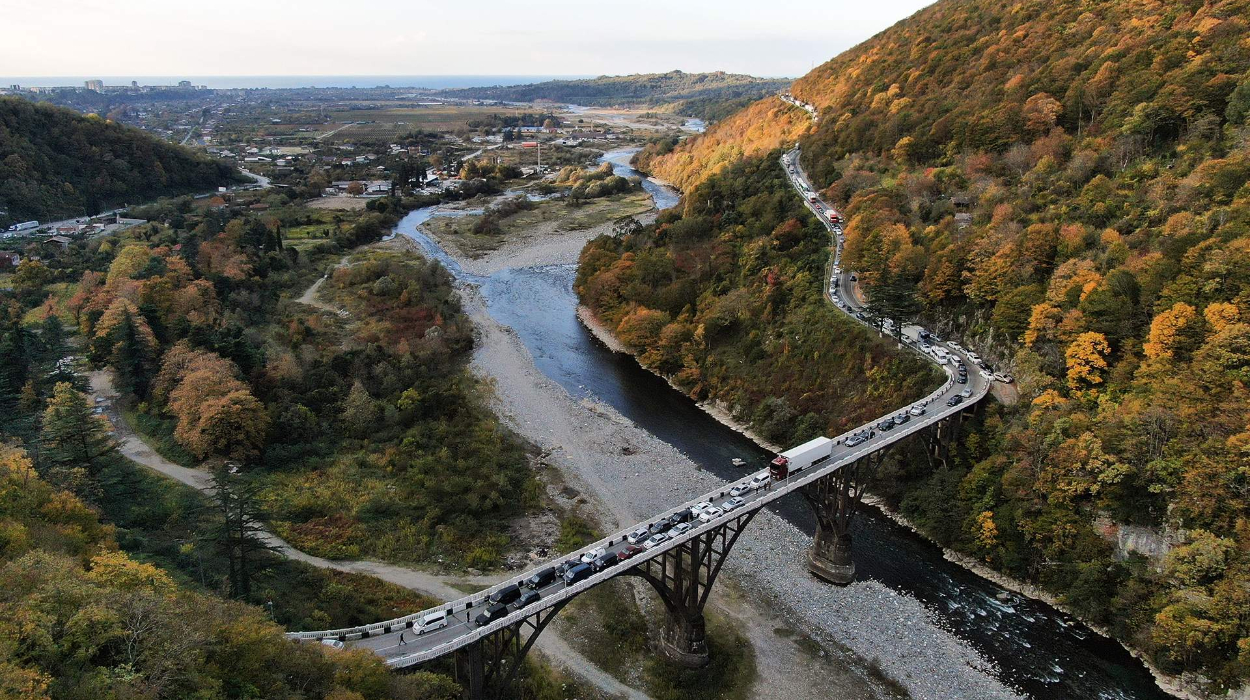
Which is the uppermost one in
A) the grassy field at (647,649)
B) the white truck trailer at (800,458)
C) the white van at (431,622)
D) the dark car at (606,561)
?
the white truck trailer at (800,458)

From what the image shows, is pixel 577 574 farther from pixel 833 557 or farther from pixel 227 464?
pixel 227 464

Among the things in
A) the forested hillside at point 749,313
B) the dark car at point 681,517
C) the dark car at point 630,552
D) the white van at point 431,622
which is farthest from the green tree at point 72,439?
the forested hillside at point 749,313

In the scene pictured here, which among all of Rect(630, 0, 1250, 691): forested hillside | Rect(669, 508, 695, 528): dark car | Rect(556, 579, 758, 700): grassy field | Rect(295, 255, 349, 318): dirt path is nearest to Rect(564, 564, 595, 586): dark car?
Rect(669, 508, 695, 528): dark car

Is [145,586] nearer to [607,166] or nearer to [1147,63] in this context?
[1147,63]

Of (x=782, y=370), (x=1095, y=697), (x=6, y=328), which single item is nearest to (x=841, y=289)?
(x=782, y=370)

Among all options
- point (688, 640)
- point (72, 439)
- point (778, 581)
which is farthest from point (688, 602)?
point (72, 439)

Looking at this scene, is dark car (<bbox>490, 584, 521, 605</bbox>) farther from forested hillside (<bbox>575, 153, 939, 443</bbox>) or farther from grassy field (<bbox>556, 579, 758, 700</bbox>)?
forested hillside (<bbox>575, 153, 939, 443</bbox>)

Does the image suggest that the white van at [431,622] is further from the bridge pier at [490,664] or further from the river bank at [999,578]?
the river bank at [999,578]
